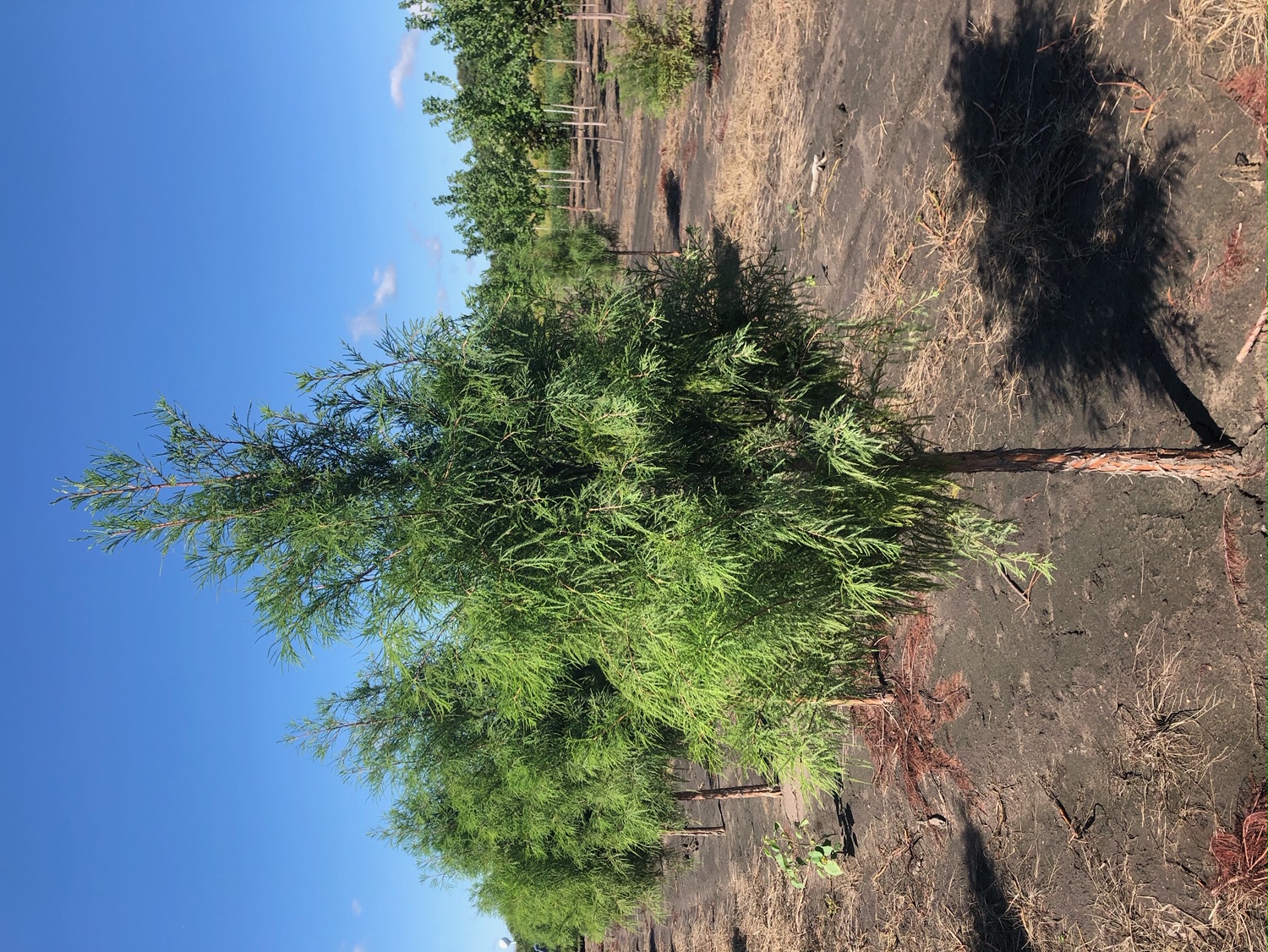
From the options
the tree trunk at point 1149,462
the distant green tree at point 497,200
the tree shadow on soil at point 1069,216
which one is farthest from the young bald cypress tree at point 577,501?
the distant green tree at point 497,200

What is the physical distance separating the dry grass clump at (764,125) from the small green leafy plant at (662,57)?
0.97 metres

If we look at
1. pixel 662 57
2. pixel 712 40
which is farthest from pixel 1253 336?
pixel 662 57

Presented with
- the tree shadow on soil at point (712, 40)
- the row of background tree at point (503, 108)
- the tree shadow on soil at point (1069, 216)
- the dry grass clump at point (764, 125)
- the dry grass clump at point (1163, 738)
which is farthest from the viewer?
the row of background tree at point (503, 108)

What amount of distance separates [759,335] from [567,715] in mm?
3724

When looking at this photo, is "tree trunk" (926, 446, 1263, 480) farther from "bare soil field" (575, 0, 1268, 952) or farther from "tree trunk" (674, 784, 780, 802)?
"tree trunk" (674, 784, 780, 802)

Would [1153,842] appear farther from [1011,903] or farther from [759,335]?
[759,335]

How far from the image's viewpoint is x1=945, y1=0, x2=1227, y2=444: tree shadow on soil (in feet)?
12.2

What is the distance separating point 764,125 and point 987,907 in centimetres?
892

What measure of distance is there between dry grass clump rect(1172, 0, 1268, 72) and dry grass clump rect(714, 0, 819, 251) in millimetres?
4921

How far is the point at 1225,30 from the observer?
3.46m

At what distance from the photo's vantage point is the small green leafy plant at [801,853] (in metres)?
6.33

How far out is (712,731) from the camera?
4.56 meters

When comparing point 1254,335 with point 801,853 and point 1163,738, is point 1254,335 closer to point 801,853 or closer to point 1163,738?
point 1163,738

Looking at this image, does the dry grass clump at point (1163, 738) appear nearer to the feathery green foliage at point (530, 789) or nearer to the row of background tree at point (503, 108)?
the feathery green foliage at point (530, 789)
